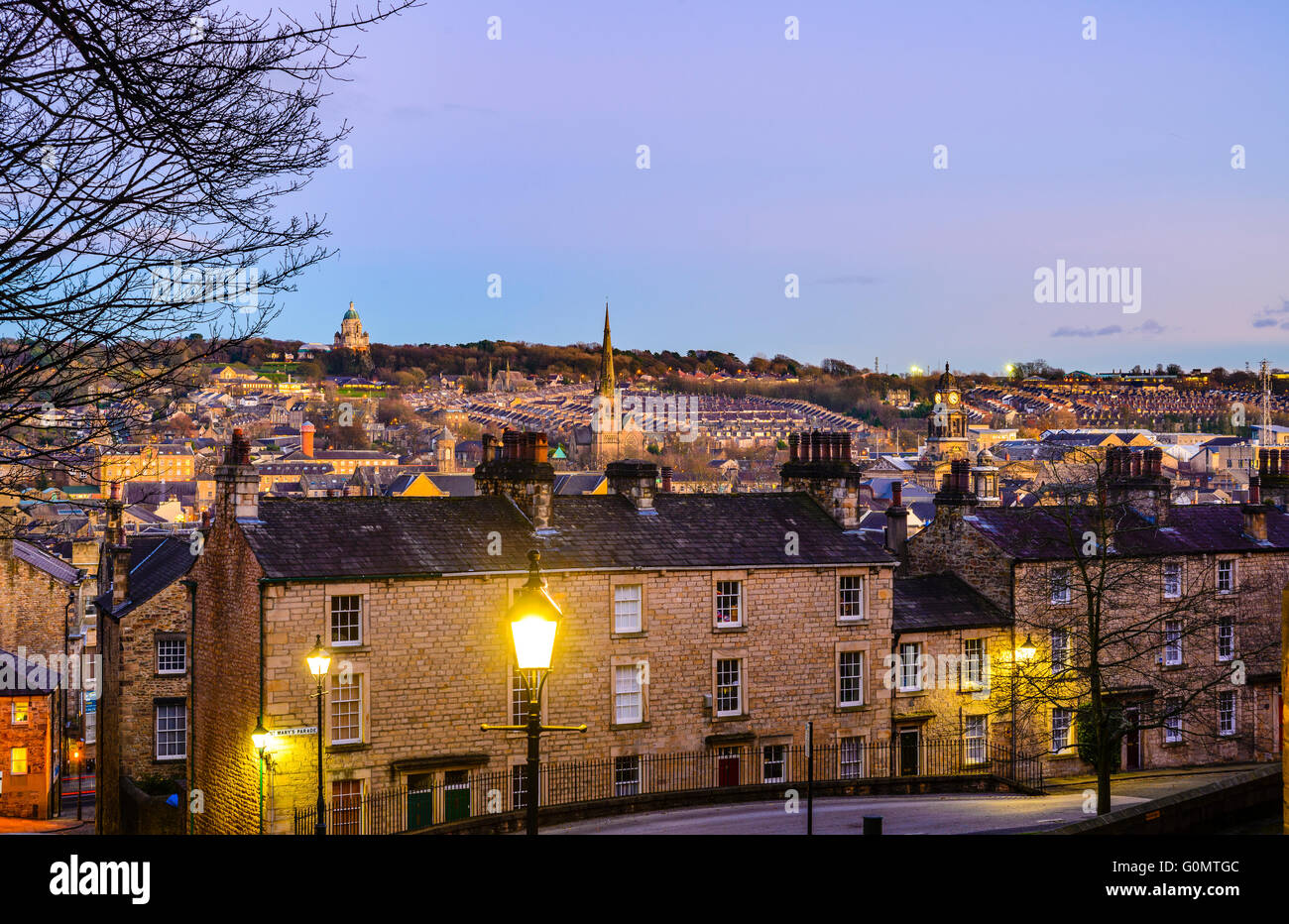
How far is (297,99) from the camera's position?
1171 centimetres

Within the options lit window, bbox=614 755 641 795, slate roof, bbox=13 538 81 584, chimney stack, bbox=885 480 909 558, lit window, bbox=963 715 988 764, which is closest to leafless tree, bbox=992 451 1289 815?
lit window, bbox=963 715 988 764

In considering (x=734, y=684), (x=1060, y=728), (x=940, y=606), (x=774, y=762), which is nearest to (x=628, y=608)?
(x=734, y=684)

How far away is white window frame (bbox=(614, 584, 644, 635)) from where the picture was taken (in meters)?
30.7

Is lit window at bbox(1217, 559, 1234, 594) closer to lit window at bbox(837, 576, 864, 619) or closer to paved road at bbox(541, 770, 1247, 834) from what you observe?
paved road at bbox(541, 770, 1247, 834)

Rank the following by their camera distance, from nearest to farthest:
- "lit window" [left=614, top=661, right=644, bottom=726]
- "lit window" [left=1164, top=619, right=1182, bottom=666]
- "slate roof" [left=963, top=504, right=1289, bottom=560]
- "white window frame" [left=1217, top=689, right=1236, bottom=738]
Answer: "lit window" [left=614, top=661, right=644, bottom=726] → "slate roof" [left=963, top=504, right=1289, bottom=560] → "lit window" [left=1164, top=619, right=1182, bottom=666] → "white window frame" [left=1217, top=689, right=1236, bottom=738]

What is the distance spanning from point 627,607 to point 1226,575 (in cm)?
2131

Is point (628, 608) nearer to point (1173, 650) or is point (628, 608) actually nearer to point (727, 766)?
point (727, 766)

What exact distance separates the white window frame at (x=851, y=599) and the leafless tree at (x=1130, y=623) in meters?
4.44

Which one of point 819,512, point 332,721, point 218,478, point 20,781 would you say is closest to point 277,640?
point 332,721

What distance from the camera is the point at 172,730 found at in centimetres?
3431

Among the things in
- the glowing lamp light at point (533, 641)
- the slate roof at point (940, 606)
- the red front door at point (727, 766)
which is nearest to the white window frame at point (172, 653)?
the red front door at point (727, 766)

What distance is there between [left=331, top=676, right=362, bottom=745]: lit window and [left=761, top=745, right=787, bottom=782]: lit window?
10.0m
